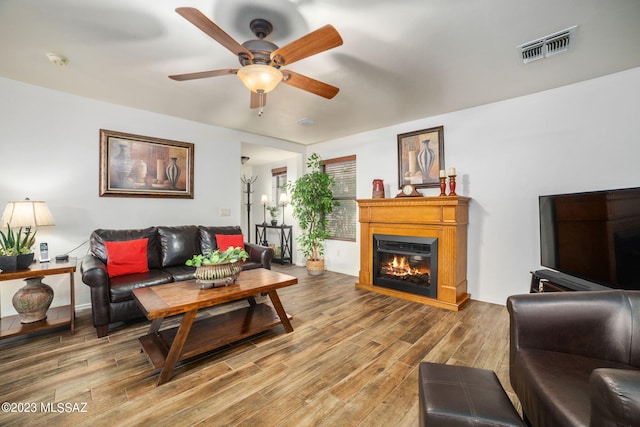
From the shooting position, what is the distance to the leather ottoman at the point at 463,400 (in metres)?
1.05

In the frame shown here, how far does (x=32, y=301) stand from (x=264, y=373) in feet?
7.82

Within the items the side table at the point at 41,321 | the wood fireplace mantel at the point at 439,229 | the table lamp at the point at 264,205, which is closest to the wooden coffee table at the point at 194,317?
the side table at the point at 41,321

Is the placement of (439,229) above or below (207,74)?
below

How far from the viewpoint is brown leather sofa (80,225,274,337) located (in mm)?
2430

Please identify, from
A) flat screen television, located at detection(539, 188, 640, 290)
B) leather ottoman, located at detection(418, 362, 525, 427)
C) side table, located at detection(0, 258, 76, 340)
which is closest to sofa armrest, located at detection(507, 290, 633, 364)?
leather ottoman, located at detection(418, 362, 525, 427)

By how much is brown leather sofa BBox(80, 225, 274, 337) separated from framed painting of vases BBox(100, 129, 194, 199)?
0.60 metres

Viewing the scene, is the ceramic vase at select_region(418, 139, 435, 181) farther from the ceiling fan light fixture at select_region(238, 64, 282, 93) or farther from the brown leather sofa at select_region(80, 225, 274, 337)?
the ceiling fan light fixture at select_region(238, 64, 282, 93)

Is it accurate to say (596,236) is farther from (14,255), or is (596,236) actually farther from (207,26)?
(14,255)

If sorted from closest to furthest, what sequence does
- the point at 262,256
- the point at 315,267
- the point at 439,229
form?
the point at 439,229, the point at 262,256, the point at 315,267

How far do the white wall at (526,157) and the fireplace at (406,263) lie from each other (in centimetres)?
61

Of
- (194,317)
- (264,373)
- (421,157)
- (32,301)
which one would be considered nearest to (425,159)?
(421,157)

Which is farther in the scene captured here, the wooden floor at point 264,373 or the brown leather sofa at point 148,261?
the brown leather sofa at point 148,261

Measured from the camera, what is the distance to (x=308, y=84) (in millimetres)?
2146

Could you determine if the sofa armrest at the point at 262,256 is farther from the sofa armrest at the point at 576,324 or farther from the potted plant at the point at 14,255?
the sofa armrest at the point at 576,324
